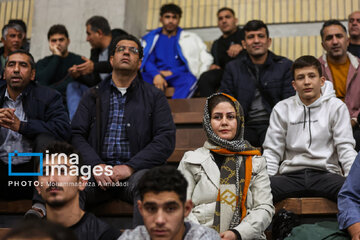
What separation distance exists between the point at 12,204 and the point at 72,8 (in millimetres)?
3399

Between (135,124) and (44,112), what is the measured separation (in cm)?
68

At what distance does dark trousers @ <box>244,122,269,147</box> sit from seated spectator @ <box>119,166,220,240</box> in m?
1.77

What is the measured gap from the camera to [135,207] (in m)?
2.71

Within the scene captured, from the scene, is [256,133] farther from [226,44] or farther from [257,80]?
[226,44]

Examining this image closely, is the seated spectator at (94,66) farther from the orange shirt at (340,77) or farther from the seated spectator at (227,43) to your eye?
the orange shirt at (340,77)

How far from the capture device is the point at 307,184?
3.14 m

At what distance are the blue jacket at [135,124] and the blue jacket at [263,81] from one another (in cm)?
100

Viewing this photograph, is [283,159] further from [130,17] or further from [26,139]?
[130,17]

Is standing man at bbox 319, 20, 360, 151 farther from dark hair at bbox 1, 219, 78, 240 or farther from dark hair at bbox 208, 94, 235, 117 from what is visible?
dark hair at bbox 1, 219, 78, 240


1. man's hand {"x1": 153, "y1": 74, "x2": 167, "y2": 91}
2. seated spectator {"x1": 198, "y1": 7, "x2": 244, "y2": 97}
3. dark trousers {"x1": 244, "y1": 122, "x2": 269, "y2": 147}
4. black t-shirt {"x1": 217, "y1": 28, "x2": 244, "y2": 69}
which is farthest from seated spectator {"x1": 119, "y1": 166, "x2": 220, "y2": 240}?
black t-shirt {"x1": 217, "y1": 28, "x2": 244, "y2": 69}

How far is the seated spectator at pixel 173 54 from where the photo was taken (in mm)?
5309

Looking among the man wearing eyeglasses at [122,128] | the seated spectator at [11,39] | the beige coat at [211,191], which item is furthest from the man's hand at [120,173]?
the seated spectator at [11,39]

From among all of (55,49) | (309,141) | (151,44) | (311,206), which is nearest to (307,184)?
(311,206)

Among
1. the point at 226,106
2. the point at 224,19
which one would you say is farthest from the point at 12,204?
the point at 224,19
